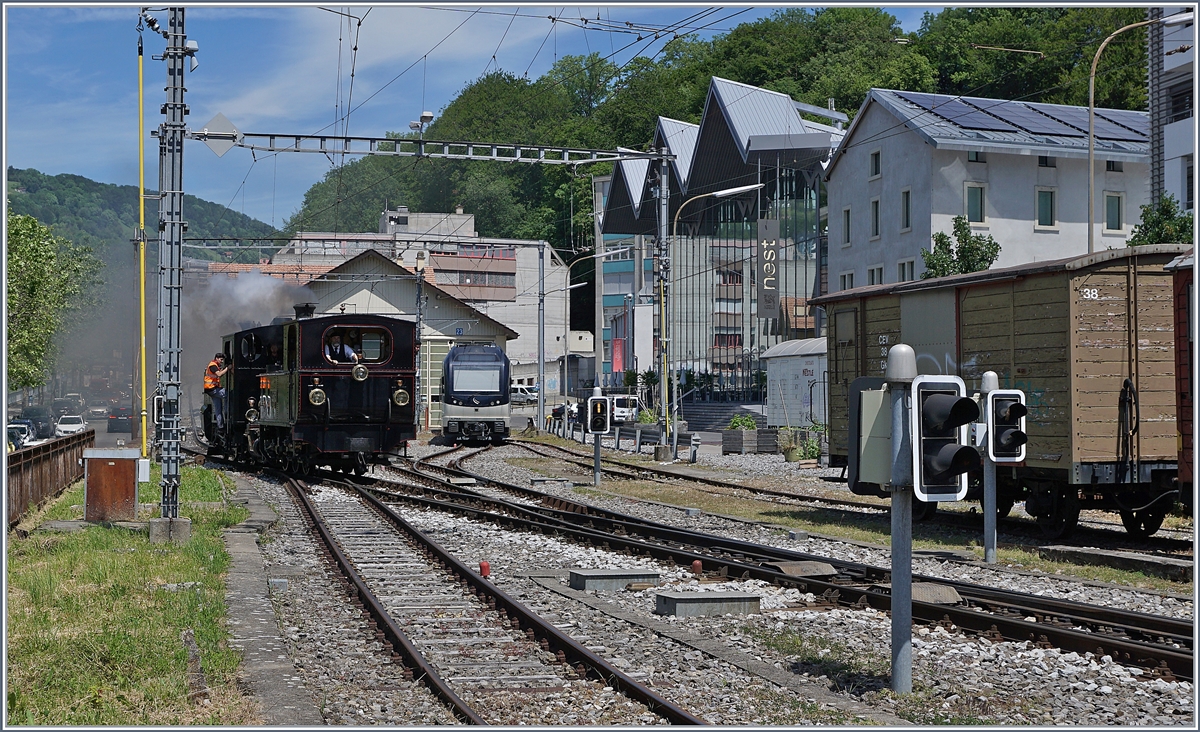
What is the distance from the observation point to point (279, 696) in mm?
7414

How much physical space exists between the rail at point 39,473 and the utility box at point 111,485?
0.89 meters

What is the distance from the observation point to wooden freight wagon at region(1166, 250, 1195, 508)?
44.6 feet

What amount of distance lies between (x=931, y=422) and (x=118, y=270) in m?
58.8

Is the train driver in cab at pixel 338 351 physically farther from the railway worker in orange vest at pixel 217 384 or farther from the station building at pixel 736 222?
the station building at pixel 736 222

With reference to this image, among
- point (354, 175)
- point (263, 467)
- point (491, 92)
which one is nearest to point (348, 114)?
point (263, 467)

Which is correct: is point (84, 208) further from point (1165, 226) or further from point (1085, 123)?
point (1165, 226)

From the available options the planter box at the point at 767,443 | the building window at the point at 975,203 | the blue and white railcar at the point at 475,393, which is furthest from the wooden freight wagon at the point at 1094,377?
the building window at the point at 975,203

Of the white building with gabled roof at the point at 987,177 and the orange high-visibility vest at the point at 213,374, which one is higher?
the white building with gabled roof at the point at 987,177

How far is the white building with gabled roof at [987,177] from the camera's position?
1672 inches

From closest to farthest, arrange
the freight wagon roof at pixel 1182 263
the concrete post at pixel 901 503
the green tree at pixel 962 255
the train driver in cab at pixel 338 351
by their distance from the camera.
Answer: the concrete post at pixel 901 503
the freight wagon roof at pixel 1182 263
the train driver in cab at pixel 338 351
the green tree at pixel 962 255

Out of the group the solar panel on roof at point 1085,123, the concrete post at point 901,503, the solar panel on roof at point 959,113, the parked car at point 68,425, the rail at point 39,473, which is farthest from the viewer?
the parked car at point 68,425

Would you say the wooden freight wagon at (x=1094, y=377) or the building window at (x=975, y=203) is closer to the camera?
the wooden freight wagon at (x=1094, y=377)

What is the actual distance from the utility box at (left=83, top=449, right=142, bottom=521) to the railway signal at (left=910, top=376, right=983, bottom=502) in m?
12.4

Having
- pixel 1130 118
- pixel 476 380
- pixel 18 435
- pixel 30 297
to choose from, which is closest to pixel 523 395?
pixel 30 297
